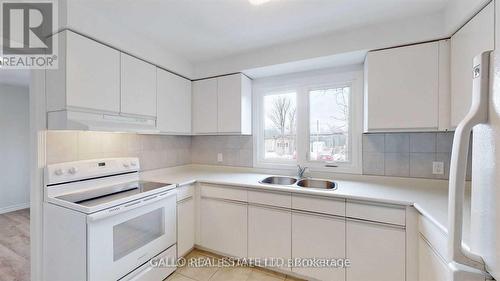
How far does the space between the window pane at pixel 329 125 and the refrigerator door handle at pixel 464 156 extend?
5.69 feet

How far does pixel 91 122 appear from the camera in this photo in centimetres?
149

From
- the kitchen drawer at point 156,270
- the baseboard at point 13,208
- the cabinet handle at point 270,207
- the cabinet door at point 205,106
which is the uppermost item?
the cabinet door at point 205,106

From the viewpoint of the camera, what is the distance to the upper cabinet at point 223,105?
241 cm

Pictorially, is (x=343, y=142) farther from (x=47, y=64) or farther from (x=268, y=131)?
(x=47, y=64)

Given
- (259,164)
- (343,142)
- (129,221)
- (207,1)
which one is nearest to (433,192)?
(343,142)

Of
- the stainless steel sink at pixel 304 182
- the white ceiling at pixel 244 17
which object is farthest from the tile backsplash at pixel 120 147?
the stainless steel sink at pixel 304 182

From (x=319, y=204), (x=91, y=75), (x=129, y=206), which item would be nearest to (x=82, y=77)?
(x=91, y=75)

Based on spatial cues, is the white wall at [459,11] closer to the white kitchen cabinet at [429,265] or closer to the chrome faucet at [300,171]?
the white kitchen cabinet at [429,265]

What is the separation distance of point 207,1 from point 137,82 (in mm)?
1021

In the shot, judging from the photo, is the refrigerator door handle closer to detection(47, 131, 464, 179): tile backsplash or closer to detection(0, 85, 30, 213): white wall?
detection(47, 131, 464, 179): tile backsplash

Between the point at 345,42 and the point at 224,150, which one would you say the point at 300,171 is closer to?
the point at 224,150

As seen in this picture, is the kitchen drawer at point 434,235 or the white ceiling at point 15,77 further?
the white ceiling at point 15,77

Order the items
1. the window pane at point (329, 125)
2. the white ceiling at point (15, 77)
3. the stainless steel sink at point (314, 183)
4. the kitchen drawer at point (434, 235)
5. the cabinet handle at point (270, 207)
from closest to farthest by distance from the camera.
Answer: the kitchen drawer at point (434, 235) → the cabinet handle at point (270, 207) → the stainless steel sink at point (314, 183) → the window pane at point (329, 125) → the white ceiling at point (15, 77)

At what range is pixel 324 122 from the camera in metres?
2.34
